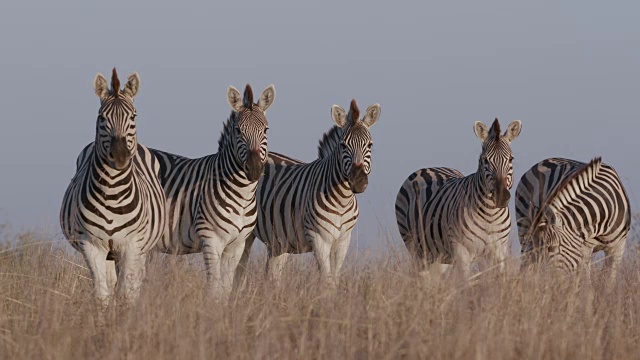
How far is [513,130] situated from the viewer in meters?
12.5

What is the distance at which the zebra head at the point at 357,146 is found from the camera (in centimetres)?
1230

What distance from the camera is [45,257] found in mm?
14055

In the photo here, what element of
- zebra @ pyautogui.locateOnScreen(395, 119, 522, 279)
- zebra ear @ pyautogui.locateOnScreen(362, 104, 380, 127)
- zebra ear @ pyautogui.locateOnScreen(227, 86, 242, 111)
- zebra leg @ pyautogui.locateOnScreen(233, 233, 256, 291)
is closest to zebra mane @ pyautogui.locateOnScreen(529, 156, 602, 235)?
zebra @ pyautogui.locateOnScreen(395, 119, 522, 279)

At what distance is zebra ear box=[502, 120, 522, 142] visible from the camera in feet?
40.8

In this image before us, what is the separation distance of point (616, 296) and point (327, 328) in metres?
4.09

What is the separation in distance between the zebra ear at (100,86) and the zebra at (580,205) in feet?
18.1

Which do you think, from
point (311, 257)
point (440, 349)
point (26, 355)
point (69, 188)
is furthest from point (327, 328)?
point (311, 257)

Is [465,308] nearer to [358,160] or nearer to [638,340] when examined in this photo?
[638,340]

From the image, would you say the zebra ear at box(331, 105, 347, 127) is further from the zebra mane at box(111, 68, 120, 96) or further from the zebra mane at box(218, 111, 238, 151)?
the zebra mane at box(111, 68, 120, 96)

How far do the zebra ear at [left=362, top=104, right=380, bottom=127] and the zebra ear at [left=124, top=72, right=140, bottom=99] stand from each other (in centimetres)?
320

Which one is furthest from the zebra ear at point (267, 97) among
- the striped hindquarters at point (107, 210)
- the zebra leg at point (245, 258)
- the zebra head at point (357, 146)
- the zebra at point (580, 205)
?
the zebra at point (580, 205)

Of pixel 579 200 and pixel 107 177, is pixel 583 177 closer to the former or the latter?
pixel 579 200

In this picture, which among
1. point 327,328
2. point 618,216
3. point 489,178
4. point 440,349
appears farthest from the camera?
point 618,216

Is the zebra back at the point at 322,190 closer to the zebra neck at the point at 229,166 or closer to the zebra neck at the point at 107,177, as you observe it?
the zebra neck at the point at 229,166
